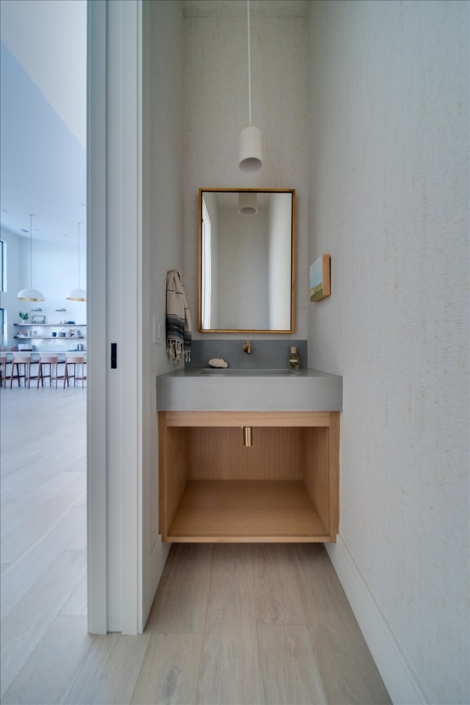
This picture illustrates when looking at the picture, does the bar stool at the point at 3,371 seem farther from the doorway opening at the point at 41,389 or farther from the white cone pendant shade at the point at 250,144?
the white cone pendant shade at the point at 250,144

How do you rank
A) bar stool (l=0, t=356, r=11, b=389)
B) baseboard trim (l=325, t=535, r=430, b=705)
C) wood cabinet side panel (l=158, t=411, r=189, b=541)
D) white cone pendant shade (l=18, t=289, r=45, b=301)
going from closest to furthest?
baseboard trim (l=325, t=535, r=430, b=705)
wood cabinet side panel (l=158, t=411, r=189, b=541)
bar stool (l=0, t=356, r=11, b=389)
white cone pendant shade (l=18, t=289, r=45, b=301)

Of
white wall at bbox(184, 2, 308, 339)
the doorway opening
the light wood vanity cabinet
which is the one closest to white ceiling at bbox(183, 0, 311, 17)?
white wall at bbox(184, 2, 308, 339)

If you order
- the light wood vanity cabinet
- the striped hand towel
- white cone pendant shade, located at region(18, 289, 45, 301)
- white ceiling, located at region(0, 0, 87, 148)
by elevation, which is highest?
white ceiling, located at region(0, 0, 87, 148)

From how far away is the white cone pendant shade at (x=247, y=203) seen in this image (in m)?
1.94

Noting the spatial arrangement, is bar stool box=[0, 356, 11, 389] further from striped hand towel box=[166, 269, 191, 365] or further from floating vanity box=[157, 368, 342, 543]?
striped hand towel box=[166, 269, 191, 365]

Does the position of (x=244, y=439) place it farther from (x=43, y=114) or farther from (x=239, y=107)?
(x=43, y=114)

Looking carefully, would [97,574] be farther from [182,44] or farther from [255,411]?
[182,44]

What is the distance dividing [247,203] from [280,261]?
1.47ft

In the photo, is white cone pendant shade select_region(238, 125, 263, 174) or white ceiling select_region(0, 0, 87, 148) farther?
white ceiling select_region(0, 0, 87, 148)

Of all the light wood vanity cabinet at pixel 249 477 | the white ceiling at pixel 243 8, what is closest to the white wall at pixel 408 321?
the light wood vanity cabinet at pixel 249 477

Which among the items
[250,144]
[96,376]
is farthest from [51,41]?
[96,376]

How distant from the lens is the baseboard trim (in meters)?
0.76

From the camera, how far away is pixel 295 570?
1.35 metres

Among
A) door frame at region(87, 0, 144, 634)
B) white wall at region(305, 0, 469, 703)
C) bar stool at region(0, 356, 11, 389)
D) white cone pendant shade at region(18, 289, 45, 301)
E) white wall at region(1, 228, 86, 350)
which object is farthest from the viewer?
white wall at region(1, 228, 86, 350)
